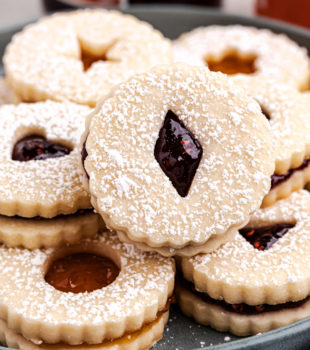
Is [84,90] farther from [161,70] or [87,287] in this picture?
[87,287]

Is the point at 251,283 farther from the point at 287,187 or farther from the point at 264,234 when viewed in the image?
the point at 287,187

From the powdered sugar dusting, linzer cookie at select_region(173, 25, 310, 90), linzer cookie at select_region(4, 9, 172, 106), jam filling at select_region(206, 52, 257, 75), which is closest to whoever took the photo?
the powdered sugar dusting

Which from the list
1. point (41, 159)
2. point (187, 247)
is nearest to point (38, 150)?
point (41, 159)

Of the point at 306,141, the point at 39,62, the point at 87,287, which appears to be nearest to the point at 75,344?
the point at 87,287

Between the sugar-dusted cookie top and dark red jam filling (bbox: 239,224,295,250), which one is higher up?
the sugar-dusted cookie top

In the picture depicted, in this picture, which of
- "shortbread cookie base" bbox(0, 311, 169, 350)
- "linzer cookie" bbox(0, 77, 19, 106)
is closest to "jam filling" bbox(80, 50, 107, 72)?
"linzer cookie" bbox(0, 77, 19, 106)

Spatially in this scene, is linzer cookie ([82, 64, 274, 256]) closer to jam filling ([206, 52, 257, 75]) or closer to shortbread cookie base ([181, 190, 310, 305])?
shortbread cookie base ([181, 190, 310, 305])
